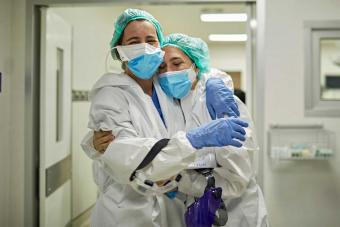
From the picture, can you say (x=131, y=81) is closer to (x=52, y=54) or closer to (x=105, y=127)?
(x=105, y=127)

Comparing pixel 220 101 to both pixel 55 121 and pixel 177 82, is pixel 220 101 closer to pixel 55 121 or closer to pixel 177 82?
pixel 177 82

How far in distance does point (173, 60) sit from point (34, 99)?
37.9 inches

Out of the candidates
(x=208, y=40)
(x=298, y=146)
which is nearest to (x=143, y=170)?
(x=298, y=146)

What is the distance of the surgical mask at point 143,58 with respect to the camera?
1271 mm

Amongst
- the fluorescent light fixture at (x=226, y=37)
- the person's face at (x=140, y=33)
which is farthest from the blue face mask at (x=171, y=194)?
the fluorescent light fixture at (x=226, y=37)

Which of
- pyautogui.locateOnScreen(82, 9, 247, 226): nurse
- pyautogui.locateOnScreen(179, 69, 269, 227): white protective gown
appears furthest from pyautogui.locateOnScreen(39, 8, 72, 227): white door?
pyautogui.locateOnScreen(179, 69, 269, 227): white protective gown

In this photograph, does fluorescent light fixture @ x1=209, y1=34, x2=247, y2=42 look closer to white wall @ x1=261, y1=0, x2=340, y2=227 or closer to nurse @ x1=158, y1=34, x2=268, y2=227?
white wall @ x1=261, y1=0, x2=340, y2=227

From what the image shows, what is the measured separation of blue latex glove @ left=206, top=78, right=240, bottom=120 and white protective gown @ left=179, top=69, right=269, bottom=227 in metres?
0.04

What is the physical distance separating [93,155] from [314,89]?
120cm

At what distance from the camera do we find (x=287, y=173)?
1795mm

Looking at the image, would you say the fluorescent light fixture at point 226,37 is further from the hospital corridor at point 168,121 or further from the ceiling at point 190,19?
the hospital corridor at point 168,121

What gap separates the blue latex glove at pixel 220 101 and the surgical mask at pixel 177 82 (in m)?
0.09

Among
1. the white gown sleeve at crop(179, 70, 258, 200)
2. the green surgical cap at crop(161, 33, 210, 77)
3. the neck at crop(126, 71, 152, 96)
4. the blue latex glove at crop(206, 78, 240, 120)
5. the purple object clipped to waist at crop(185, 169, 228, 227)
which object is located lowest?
the purple object clipped to waist at crop(185, 169, 228, 227)

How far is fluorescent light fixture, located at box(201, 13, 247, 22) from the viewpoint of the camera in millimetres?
4051
